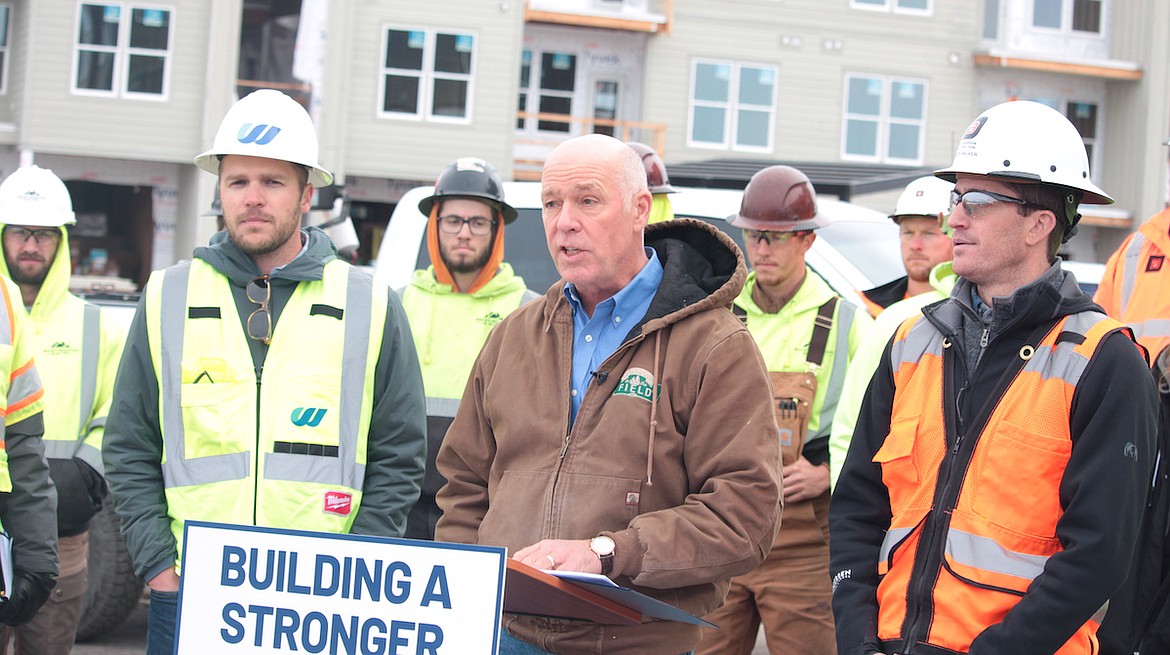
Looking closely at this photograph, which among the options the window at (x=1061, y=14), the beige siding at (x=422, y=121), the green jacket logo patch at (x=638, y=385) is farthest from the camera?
the window at (x=1061, y=14)

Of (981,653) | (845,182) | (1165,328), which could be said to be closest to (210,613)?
(981,653)

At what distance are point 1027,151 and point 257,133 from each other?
2.28 metres

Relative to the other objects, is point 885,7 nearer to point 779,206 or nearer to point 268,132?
point 779,206

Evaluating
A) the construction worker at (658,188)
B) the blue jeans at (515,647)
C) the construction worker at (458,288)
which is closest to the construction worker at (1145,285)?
the blue jeans at (515,647)

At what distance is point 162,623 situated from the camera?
3.86 meters

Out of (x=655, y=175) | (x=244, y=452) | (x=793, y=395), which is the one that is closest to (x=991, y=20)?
(x=655, y=175)

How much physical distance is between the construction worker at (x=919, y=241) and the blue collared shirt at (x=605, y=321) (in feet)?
9.93

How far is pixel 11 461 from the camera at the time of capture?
410 centimetres

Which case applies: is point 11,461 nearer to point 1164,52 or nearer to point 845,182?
point 845,182

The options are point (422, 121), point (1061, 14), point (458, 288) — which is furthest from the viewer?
point (1061, 14)

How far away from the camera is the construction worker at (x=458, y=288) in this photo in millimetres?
5953

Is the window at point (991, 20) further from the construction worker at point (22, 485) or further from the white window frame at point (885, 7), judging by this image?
the construction worker at point (22, 485)

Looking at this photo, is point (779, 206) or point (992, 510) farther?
point (779, 206)

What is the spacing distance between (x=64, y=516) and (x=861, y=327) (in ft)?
11.4
